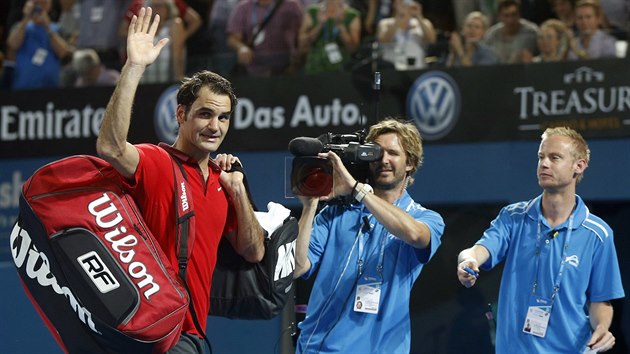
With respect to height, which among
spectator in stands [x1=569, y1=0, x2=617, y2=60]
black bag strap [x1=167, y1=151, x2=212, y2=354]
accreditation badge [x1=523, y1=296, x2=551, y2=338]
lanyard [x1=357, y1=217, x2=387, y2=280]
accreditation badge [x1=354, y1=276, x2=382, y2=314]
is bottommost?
accreditation badge [x1=523, y1=296, x2=551, y2=338]

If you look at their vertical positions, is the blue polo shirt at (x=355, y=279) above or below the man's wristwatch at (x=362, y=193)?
below

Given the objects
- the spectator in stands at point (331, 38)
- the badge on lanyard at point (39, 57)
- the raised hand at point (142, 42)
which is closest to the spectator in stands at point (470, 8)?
the spectator in stands at point (331, 38)

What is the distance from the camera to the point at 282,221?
15.0 feet

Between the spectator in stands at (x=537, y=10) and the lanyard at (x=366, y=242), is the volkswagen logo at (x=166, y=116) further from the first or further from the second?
the lanyard at (x=366, y=242)

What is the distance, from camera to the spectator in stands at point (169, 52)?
9.23 m

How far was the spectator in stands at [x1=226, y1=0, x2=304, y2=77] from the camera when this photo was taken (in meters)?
8.91

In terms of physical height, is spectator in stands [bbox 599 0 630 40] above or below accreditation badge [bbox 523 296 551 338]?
above

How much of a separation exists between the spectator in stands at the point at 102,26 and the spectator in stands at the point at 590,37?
162 inches

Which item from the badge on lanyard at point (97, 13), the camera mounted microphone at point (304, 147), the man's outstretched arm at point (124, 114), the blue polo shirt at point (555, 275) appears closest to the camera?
the man's outstretched arm at point (124, 114)

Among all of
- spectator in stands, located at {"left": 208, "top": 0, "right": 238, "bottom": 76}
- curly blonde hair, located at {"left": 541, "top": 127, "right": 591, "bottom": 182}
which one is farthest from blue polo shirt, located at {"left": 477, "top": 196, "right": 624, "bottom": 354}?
spectator in stands, located at {"left": 208, "top": 0, "right": 238, "bottom": 76}

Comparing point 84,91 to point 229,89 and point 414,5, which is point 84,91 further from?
point 229,89

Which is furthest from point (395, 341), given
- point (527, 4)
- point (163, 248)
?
point (527, 4)

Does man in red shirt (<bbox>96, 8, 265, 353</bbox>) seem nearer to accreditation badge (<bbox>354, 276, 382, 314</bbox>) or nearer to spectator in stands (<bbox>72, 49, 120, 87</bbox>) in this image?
accreditation badge (<bbox>354, 276, 382, 314</bbox>)

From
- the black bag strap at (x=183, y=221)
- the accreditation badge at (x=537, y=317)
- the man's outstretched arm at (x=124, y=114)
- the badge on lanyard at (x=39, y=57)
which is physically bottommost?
the accreditation badge at (x=537, y=317)
